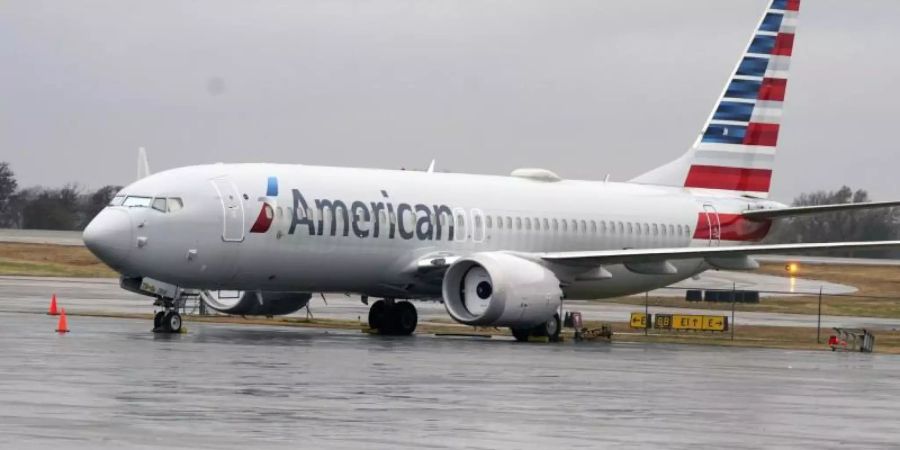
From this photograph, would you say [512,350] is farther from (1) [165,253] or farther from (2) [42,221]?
(2) [42,221]

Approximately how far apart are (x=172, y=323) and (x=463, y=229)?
9247mm

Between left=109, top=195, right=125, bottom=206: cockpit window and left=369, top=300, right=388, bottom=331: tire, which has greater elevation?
left=109, top=195, right=125, bottom=206: cockpit window

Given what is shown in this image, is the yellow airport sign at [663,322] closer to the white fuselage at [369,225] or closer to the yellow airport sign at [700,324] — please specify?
the yellow airport sign at [700,324]

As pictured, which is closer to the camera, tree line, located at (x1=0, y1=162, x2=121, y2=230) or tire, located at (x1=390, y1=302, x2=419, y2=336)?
tire, located at (x1=390, y1=302, x2=419, y2=336)

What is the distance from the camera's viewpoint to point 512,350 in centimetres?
3475

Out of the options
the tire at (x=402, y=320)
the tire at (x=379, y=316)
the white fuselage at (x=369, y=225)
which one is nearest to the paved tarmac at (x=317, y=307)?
the white fuselage at (x=369, y=225)

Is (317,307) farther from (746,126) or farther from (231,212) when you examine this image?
(231,212)

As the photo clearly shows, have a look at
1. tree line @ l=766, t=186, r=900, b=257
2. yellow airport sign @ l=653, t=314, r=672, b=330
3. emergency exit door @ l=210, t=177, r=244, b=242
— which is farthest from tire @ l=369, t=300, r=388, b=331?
tree line @ l=766, t=186, r=900, b=257

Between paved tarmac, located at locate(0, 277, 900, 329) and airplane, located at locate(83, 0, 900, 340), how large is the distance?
612 cm

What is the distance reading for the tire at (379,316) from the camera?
42.2m

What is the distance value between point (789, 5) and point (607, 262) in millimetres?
13628

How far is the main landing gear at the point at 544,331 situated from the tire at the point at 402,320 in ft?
9.31

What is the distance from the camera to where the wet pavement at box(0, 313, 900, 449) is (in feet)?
54.4

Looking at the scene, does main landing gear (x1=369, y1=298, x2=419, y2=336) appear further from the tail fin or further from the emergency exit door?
the tail fin
